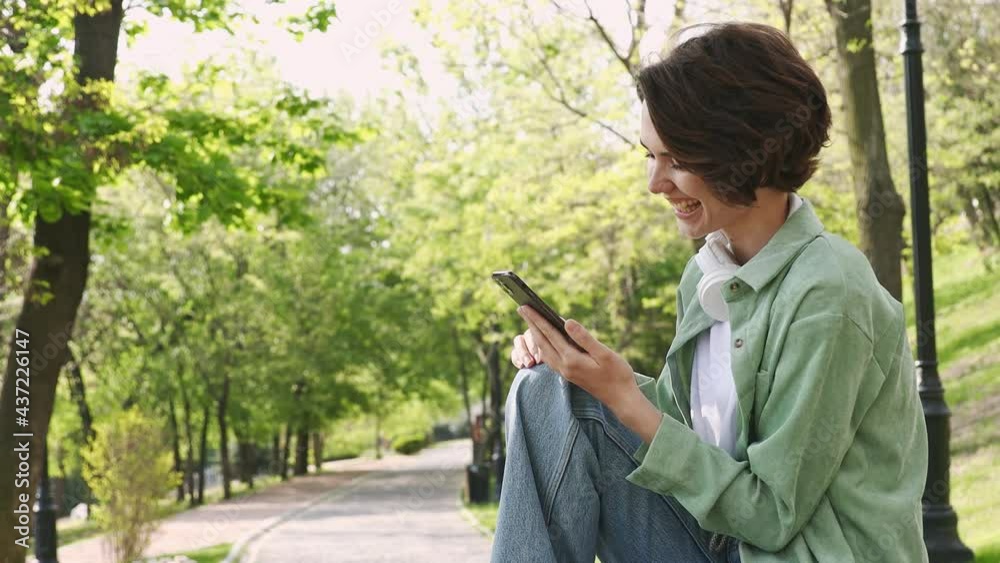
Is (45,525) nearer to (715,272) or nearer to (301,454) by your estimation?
(715,272)

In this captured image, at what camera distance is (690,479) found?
228 cm

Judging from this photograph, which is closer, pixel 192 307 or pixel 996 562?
pixel 996 562

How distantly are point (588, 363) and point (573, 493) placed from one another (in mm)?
328

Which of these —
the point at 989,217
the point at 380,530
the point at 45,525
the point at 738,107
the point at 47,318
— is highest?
the point at 989,217

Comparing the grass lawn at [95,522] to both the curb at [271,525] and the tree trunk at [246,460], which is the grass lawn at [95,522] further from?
the curb at [271,525]

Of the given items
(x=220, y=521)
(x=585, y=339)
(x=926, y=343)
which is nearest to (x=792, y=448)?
(x=585, y=339)

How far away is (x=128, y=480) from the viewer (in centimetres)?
1423

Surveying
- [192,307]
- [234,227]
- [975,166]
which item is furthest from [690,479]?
[192,307]

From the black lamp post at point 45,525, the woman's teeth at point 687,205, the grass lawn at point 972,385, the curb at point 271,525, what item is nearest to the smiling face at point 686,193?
the woman's teeth at point 687,205

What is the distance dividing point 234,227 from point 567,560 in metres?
10.1

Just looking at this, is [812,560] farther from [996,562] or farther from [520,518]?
[996,562]

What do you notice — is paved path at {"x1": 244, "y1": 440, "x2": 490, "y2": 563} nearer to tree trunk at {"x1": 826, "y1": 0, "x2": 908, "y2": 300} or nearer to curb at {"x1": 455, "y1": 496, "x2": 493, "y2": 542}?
curb at {"x1": 455, "y1": 496, "x2": 493, "y2": 542}

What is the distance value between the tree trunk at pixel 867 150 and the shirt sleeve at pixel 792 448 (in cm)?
599

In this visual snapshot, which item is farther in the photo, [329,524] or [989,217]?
[989,217]
